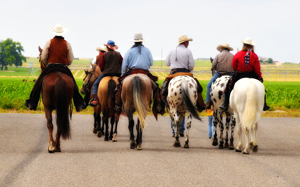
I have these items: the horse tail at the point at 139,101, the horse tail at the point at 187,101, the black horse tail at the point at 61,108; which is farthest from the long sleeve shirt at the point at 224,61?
the black horse tail at the point at 61,108

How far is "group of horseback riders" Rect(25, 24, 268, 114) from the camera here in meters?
12.7

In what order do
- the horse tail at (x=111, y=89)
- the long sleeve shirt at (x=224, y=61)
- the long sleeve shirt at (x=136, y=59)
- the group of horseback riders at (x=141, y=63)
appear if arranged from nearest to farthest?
the group of horseback riders at (x=141, y=63) → the long sleeve shirt at (x=136, y=59) → the long sleeve shirt at (x=224, y=61) → the horse tail at (x=111, y=89)

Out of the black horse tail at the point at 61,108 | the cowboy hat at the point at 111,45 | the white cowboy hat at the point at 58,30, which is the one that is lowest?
the black horse tail at the point at 61,108

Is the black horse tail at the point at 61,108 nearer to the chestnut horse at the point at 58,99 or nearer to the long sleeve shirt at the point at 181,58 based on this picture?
the chestnut horse at the point at 58,99

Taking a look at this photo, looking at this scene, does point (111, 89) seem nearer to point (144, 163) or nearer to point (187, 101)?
point (187, 101)

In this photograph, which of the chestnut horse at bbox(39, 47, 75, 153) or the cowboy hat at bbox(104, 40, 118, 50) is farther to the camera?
the cowboy hat at bbox(104, 40, 118, 50)

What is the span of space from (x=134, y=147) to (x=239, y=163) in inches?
124

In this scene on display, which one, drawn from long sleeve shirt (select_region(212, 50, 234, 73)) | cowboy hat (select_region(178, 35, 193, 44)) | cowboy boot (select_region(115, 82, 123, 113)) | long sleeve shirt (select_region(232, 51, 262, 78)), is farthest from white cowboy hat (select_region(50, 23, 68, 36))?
long sleeve shirt (select_region(232, 51, 262, 78))

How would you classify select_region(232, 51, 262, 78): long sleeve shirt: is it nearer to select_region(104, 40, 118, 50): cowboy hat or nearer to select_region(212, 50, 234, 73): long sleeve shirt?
select_region(212, 50, 234, 73): long sleeve shirt

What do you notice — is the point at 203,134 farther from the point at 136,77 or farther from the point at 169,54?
the point at 136,77

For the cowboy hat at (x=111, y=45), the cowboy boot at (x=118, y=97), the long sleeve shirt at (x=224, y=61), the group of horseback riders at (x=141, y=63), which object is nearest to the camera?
the group of horseback riders at (x=141, y=63)

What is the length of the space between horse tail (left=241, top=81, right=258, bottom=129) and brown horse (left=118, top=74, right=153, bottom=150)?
234cm

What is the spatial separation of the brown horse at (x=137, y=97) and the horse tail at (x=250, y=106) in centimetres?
234

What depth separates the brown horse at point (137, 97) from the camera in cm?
1255
